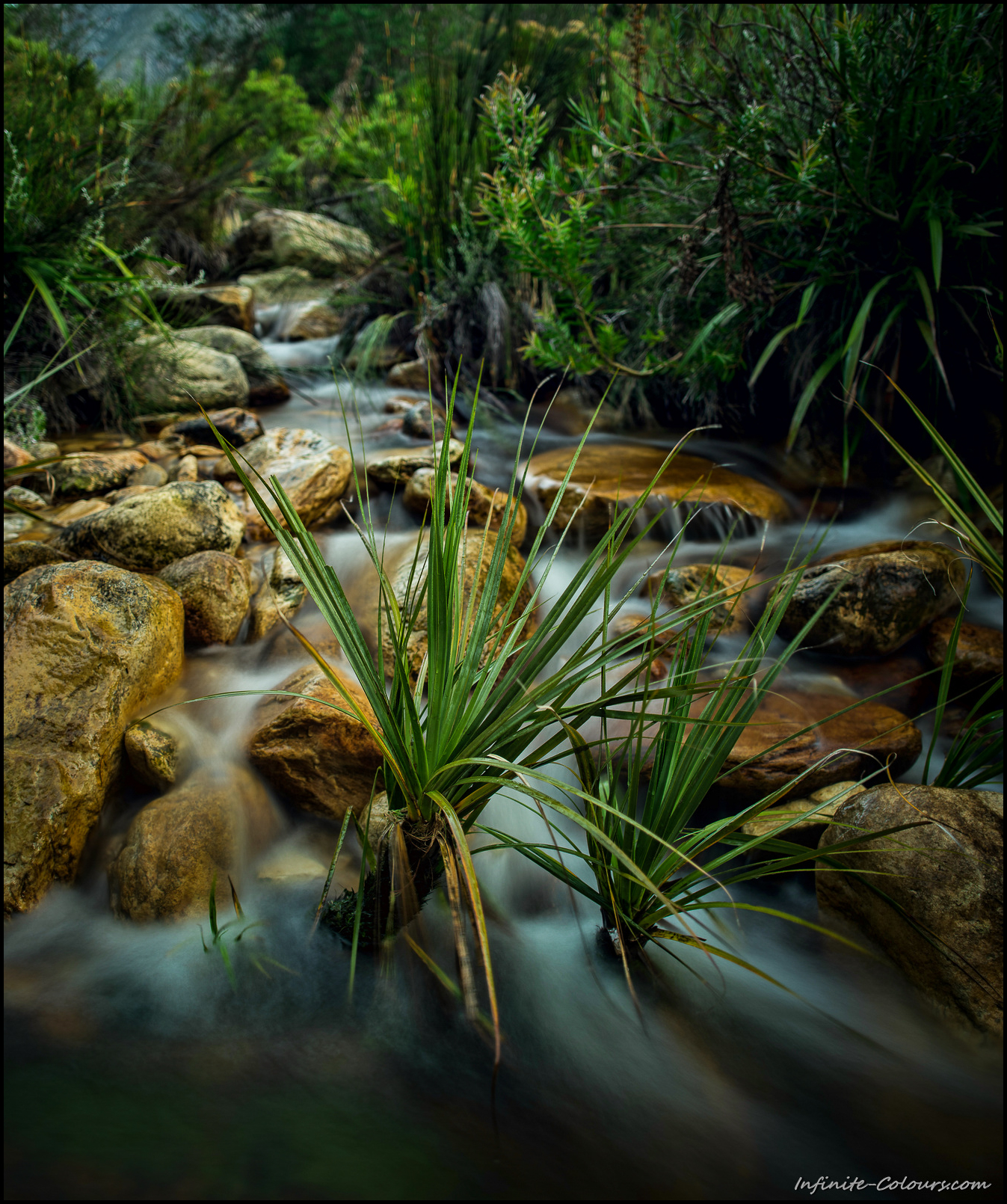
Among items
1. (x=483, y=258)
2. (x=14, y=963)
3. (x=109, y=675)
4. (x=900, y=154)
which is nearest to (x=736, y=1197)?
(x=14, y=963)

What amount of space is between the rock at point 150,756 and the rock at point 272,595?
0.56 meters

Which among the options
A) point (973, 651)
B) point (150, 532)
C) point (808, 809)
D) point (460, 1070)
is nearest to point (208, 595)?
point (150, 532)

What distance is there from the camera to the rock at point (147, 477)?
312cm

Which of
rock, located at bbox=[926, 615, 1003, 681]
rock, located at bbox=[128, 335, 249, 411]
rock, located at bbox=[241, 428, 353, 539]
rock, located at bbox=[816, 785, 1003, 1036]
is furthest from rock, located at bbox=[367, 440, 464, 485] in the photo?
rock, located at bbox=[816, 785, 1003, 1036]

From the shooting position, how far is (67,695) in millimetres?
1763

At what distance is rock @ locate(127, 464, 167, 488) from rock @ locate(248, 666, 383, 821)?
1.79m

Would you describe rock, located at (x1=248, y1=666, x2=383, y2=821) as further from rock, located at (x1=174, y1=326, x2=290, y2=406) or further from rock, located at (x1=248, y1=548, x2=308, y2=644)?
rock, located at (x1=174, y1=326, x2=290, y2=406)

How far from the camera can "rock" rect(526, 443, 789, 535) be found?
322 cm

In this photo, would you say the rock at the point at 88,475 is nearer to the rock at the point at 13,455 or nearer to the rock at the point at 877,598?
the rock at the point at 13,455

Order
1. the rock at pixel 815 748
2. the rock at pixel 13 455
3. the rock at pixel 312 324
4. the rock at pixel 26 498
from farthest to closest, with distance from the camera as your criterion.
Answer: the rock at pixel 312 324 → the rock at pixel 13 455 → the rock at pixel 26 498 → the rock at pixel 815 748

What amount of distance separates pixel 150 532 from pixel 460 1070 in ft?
6.59

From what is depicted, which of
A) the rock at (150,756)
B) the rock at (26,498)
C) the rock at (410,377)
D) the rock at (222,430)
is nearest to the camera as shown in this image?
the rock at (150,756)

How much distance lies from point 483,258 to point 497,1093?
468 cm

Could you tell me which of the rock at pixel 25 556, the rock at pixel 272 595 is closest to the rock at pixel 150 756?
the rock at pixel 272 595
